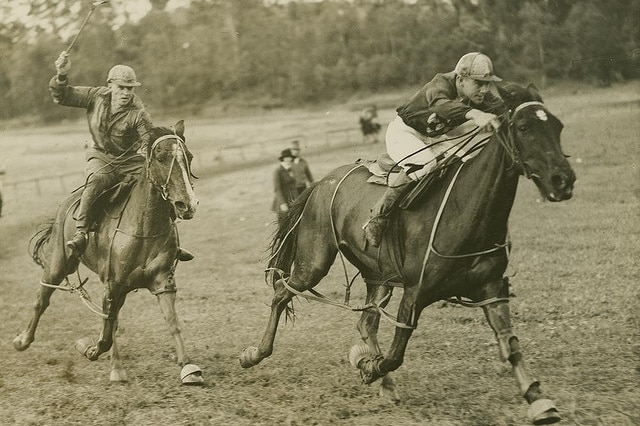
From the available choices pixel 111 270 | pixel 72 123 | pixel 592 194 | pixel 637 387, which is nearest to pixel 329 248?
pixel 111 270

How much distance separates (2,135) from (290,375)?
14.4 ft

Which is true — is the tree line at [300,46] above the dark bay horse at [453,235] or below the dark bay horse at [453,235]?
above

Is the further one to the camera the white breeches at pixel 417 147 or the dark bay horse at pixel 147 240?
the dark bay horse at pixel 147 240

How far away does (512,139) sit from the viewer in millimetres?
4281

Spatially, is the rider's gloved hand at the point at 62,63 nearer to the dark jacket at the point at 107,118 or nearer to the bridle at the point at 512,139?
the dark jacket at the point at 107,118

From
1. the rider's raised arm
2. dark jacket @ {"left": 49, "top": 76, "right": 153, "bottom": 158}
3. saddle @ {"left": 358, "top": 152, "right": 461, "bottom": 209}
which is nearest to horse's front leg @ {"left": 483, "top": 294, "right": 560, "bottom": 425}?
saddle @ {"left": 358, "top": 152, "right": 461, "bottom": 209}

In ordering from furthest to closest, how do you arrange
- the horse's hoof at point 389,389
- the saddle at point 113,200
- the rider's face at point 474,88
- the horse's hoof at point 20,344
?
the horse's hoof at point 20,344 < the saddle at point 113,200 < the horse's hoof at point 389,389 < the rider's face at point 474,88

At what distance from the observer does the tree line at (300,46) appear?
7.58 metres

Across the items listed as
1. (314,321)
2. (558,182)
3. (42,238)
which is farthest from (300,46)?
(558,182)

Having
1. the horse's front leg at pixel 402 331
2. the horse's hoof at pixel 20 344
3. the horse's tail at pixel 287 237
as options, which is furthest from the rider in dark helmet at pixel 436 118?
the horse's hoof at pixel 20 344

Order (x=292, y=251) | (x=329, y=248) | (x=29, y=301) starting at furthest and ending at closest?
1. (x=29, y=301)
2. (x=292, y=251)
3. (x=329, y=248)

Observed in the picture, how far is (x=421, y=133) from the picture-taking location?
211 inches

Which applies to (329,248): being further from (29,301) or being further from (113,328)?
(29,301)

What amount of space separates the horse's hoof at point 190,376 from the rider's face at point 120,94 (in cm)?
238
